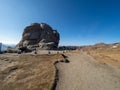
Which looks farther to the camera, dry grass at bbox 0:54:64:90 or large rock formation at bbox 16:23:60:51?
large rock formation at bbox 16:23:60:51

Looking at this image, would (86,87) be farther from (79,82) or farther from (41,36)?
(41,36)

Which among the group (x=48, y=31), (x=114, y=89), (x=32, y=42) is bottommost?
(x=114, y=89)

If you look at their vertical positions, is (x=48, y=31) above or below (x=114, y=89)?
above

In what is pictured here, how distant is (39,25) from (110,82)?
162914mm

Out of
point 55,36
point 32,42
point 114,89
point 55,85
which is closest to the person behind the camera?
point 114,89

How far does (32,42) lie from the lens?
160 m

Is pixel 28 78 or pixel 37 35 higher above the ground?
pixel 37 35

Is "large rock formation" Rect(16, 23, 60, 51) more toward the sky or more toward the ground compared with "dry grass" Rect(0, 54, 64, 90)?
more toward the sky

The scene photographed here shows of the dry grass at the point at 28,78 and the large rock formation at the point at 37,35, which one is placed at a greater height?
the large rock formation at the point at 37,35

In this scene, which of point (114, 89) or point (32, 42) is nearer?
point (114, 89)

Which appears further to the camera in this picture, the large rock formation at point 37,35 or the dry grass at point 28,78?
the large rock formation at point 37,35

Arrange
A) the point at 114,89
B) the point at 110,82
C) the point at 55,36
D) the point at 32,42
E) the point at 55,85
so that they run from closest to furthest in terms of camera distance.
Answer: the point at 114,89
the point at 55,85
the point at 110,82
the point at 32,42
the point at 55,36

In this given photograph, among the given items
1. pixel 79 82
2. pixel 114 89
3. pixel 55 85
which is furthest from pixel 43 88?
pixel 114 89

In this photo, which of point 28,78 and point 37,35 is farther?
point 37,35
